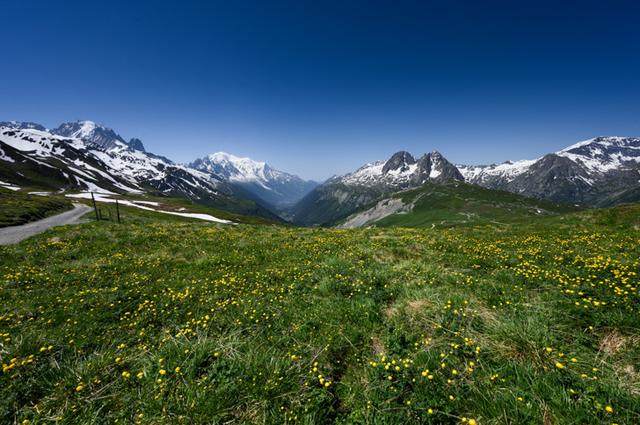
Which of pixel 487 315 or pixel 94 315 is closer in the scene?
pixel 487 315

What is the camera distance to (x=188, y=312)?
25.8 feet

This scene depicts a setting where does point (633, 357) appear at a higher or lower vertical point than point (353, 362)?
higher

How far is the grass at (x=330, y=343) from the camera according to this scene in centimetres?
421

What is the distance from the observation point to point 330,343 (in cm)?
613

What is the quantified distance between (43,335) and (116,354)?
2.58m

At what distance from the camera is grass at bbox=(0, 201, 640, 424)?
4215 millimetres

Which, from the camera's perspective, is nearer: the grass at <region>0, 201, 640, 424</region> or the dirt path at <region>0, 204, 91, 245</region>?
the grass at <region>0, 201, 640, 424</region>

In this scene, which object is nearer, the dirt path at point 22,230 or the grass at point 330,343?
the grass at point 330,343

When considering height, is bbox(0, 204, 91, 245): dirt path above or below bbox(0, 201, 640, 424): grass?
below

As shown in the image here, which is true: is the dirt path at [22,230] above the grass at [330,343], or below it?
below

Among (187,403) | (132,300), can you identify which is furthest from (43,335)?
(187,403)

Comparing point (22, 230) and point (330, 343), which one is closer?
point (330, 343)

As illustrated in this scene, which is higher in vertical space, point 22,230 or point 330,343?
point 330,343

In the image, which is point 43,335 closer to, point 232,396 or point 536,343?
point 232,396
